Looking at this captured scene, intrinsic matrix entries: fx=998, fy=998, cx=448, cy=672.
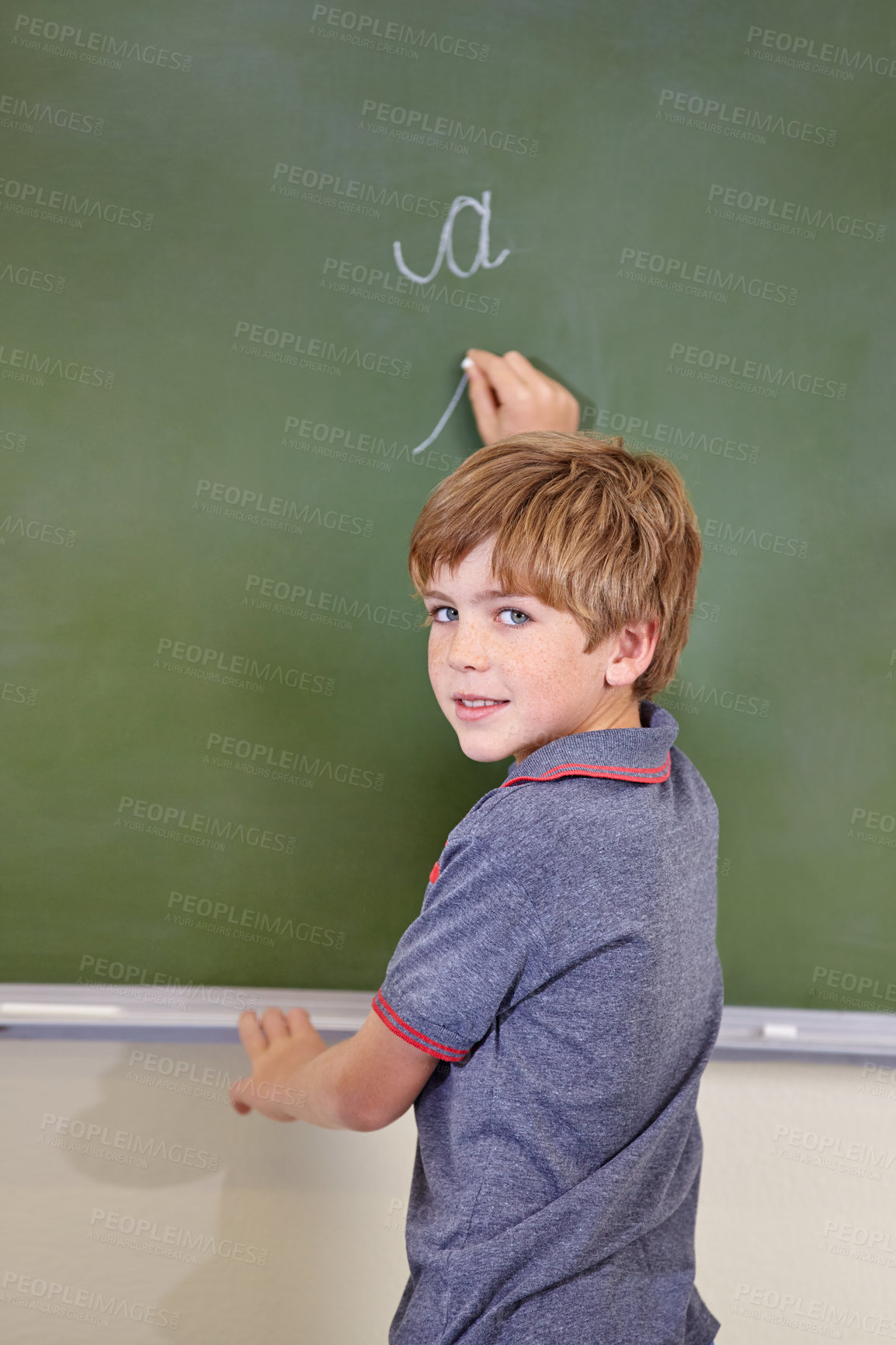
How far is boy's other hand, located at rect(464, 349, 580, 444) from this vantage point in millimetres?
1269

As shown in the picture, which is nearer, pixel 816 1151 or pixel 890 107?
pixel 890 107

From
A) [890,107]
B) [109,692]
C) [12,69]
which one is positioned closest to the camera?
[12,69]

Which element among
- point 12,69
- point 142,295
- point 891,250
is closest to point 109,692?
point 142,295

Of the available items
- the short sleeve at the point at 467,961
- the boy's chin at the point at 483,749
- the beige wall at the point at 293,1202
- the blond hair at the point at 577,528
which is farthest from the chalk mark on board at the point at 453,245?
the beige wall at the point at 293,1202

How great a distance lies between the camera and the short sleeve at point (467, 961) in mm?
792

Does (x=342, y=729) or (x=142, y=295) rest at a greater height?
(x=142, y=295)

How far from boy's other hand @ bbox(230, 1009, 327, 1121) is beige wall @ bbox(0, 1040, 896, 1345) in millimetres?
310

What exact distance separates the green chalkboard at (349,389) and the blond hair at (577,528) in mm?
368

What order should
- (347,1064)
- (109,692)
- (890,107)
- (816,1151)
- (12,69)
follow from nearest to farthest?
1. (347,1064)
2. (12,69)
3. (109,692)
4. (890,107)
5. (816,1151)

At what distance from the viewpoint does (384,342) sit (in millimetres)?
1253

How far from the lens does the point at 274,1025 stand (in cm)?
108

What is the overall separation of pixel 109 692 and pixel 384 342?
21.8 inches

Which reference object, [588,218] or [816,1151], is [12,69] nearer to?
[588,218]

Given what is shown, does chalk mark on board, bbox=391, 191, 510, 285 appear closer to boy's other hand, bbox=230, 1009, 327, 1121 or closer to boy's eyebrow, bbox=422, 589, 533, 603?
boy's eyebrow, bbox=422, 589, 533, 603
